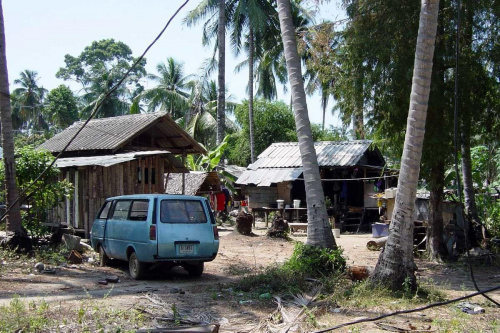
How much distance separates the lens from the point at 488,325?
7184 mm

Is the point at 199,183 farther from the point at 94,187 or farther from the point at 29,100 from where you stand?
the point at 29,100

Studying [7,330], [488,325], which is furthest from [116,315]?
[488,325]

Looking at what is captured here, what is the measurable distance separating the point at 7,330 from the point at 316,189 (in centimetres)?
639

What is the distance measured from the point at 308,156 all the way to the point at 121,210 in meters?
4.15

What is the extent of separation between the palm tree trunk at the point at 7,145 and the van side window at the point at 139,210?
2.85m

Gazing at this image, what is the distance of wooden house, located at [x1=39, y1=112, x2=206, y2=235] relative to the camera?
1708cm

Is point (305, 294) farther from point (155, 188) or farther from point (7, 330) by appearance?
point (155, 188)

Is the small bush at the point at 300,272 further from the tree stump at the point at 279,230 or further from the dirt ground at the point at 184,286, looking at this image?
the tree stump at the point at 279,230

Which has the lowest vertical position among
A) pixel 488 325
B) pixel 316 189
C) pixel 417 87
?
pixel 488 325

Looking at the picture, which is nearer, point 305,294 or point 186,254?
point 305,294

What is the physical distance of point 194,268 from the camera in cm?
1129

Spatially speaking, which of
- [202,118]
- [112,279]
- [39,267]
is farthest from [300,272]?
[202,118]

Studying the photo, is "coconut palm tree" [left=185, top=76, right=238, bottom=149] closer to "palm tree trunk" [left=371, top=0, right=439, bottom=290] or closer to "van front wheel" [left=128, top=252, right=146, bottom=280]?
"van front wheel" [left=128, top=252, right=146, bottom=280]

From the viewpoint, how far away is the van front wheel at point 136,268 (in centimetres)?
1052
